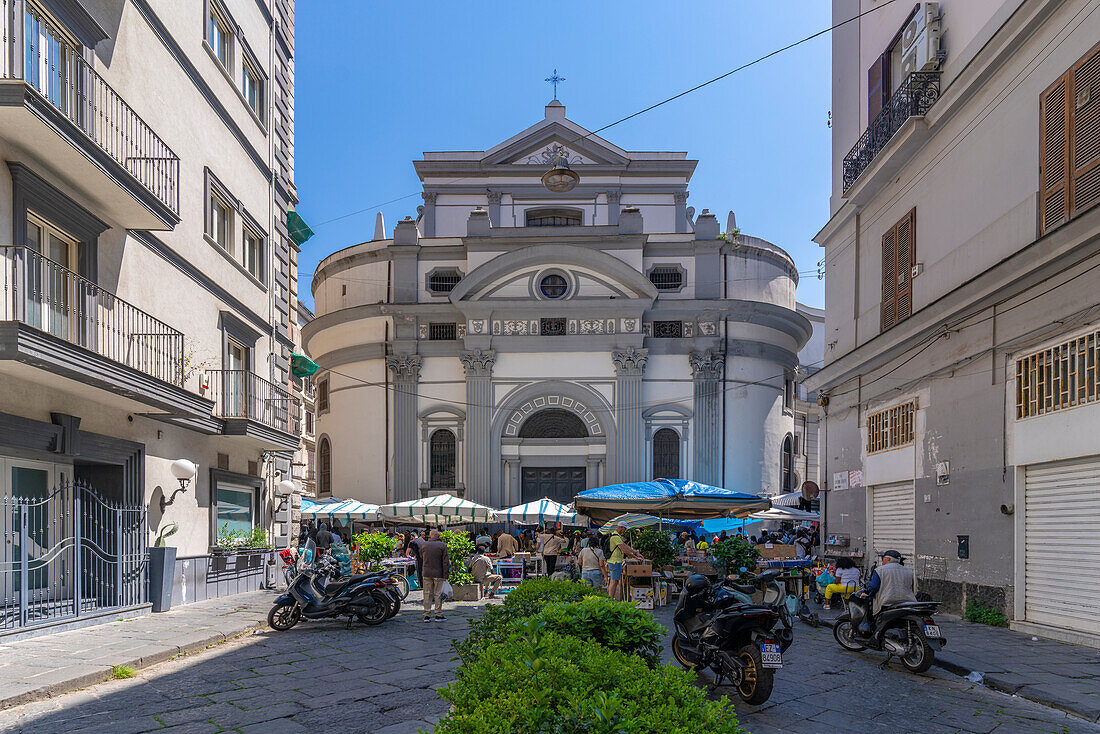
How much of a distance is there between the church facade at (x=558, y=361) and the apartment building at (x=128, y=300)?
1308 centimetres

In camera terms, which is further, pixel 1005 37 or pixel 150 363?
pixel 150 363

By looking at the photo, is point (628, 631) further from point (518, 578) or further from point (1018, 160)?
point (518, 578)

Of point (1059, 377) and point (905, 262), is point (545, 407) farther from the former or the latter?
point (1059, 377)

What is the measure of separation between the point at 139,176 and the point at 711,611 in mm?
10305

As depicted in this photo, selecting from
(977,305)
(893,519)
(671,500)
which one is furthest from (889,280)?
(671,500)

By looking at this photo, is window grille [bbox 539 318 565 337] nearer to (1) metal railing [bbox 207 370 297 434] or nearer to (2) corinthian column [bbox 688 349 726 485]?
(2) corinthian column [bbox 688 349 726 485]

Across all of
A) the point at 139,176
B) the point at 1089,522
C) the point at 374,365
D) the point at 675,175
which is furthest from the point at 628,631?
the point at 675,175

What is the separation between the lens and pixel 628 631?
19.7 ft

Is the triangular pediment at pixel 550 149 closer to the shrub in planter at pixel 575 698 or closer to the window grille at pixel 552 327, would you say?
the window grille at pixel 552 327

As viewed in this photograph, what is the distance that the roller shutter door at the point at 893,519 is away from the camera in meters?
15.3

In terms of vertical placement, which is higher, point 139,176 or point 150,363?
point 139,176

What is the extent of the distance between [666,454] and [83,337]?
2352 centimetres

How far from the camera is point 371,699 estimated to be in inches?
310

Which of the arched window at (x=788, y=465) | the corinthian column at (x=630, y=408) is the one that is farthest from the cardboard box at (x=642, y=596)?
the arched window at (x=788, y=465)
